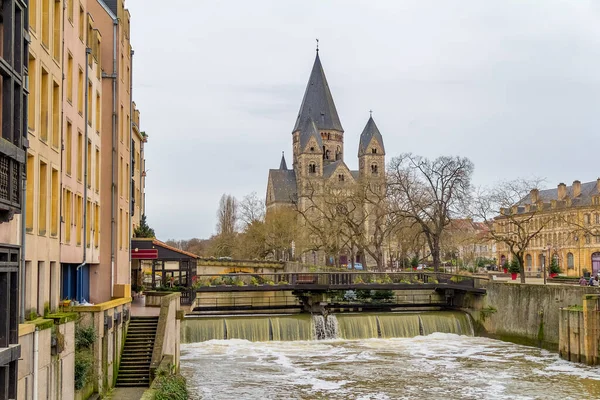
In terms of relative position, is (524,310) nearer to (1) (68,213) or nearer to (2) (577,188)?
(1) (68,213)

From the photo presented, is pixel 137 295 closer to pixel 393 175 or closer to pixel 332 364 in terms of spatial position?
pixel 332 364

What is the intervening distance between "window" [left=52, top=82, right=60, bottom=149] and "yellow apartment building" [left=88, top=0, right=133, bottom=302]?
10.7 metres

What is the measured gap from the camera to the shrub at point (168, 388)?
22.7 meters

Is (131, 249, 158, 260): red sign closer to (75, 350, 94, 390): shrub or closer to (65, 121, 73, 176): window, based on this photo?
(65, 121, 73, 176): window

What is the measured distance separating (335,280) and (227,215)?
78134mm

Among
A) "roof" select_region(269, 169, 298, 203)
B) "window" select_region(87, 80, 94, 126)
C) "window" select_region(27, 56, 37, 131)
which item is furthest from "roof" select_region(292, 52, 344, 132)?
"window" select_region(27, 56, 37, 131)

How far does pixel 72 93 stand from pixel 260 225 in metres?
77.3

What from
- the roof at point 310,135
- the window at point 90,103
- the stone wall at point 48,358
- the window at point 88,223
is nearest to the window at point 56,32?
the stone wall at point 48,358

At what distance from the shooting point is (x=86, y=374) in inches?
864

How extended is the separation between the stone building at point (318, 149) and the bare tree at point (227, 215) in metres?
15.3

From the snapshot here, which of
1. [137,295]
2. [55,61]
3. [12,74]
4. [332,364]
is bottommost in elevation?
[332,364]

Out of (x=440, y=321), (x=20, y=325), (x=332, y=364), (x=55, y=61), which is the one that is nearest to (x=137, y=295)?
(x=332, y=364)

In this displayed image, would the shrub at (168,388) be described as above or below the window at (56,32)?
→ below

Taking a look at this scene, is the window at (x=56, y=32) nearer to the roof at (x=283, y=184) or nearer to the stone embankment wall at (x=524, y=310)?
the stone embankment wall at (x=524, y=310)
